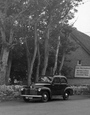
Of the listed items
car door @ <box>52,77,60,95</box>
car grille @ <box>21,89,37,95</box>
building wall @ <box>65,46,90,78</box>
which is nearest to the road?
car grille @ <box>21,89,37,95</box>

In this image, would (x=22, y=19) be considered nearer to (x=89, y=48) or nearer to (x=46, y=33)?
(x=46, y=33)

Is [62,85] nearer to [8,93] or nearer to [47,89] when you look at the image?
[47,89]

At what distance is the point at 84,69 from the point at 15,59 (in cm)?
1072

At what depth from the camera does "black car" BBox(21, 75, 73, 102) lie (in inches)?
635

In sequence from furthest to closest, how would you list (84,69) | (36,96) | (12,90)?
(84,69) → (12,90) → (36,96)

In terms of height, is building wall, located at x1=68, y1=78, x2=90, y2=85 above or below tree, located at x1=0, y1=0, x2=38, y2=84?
below

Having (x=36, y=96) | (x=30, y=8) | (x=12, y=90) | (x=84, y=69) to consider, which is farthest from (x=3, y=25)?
(x=84, y=69)

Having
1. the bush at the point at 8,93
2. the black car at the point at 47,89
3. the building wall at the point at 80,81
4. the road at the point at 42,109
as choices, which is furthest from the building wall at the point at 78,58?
the road at the point at 42,109

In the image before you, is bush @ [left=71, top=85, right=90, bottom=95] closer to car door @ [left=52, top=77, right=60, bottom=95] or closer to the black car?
the black car

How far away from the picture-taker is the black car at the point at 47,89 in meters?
16.1

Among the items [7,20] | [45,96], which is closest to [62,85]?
[45,96]

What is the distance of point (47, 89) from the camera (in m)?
16.7

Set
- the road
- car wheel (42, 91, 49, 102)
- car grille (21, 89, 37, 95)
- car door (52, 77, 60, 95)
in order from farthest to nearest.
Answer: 1. car door (52, 77, 60, 95)
2. car wheel (42, 91, 49, 102)
3. car grille (21, 89, 37, 95)
4. the road

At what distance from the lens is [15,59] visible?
90.6 ft
